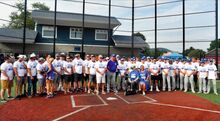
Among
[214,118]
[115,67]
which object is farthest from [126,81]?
[214,118]

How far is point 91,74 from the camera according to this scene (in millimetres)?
10688

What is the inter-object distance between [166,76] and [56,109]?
7.09 m

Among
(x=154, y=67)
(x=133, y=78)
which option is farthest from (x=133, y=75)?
(x=154, y=67)

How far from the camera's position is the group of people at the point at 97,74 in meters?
9.27

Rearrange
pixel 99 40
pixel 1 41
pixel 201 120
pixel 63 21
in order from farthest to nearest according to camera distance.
Answer: pixel 99 40
pixel 63 21
pixel 1 41
pixel 201 120

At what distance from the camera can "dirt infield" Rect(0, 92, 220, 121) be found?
20.7 feet

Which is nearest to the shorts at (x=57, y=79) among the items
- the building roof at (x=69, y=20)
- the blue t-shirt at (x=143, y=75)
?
the blue t-shirt at (x=143, y=75)

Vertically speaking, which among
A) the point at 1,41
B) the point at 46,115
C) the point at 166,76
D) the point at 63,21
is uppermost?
the point at 63,21

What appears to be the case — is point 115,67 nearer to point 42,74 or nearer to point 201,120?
point 42,74

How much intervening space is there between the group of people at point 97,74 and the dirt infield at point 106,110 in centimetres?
101

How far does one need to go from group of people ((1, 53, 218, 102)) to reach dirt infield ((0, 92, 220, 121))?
39.7 inches

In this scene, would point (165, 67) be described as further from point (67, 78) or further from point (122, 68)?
point (67, 78)

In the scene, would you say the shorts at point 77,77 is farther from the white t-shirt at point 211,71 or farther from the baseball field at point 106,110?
the white t-shirt at point 211,71

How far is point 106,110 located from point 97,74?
11.4 feet
